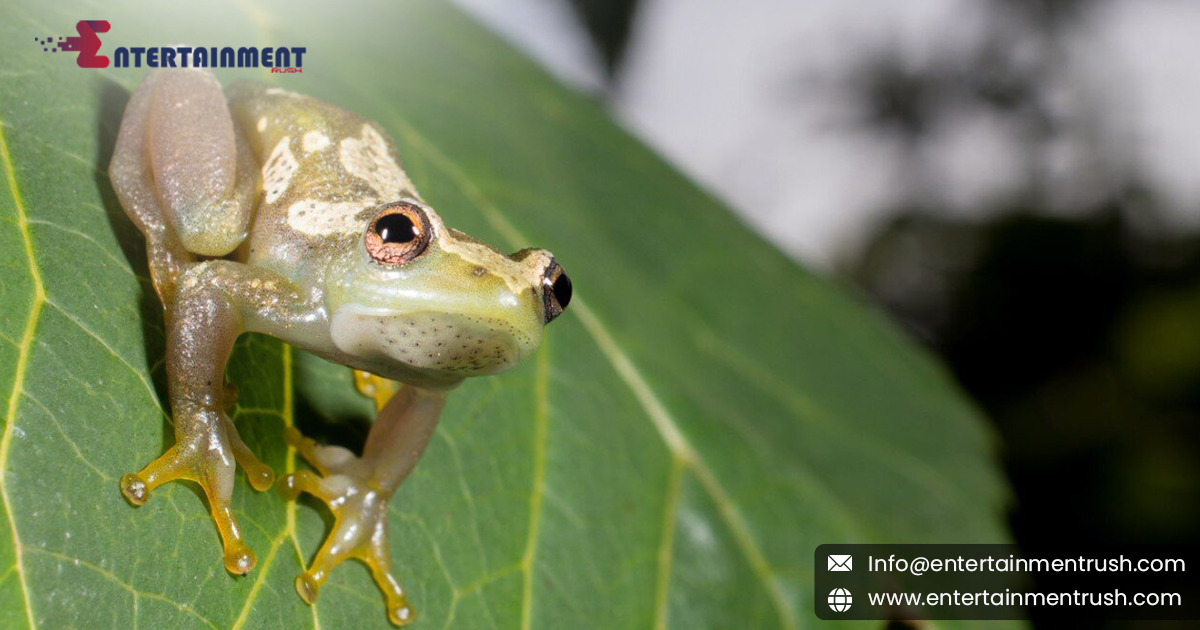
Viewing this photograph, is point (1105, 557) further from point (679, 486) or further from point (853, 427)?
point (679, 486)

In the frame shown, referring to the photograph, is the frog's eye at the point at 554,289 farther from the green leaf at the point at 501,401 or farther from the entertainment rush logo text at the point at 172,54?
the entertainment rush logo text at the point at 172,54

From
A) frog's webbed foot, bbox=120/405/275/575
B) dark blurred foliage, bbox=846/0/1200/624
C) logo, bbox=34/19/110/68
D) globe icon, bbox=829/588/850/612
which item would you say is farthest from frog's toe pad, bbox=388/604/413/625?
dark blurred foliage, bbox=846/0/1200/624

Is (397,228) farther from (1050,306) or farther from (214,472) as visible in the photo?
(1050,306)

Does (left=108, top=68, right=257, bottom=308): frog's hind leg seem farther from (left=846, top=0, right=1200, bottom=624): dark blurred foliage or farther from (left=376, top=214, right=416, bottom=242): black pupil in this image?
(left=846, top=0, right=1200, bottom=624): dark blurred foliage

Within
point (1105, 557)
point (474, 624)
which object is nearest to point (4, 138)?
point (474, 624)

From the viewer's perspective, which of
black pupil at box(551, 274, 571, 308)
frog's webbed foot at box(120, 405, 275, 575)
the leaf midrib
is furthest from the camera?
black pupil at box(551, 274, 571, 308)

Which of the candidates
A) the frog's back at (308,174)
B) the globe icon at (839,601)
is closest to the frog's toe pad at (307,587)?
the frog's back at (308,174)

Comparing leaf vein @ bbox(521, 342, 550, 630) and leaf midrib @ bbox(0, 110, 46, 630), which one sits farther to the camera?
leaf vein @ bbox(521, 342, 550, 630)
